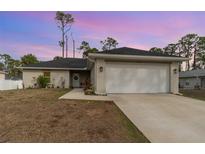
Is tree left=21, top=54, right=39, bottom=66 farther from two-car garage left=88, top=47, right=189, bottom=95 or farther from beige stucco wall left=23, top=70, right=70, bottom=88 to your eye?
two-car garage left=88, top=47, right=189, bottom=95

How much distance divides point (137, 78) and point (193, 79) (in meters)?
22.5

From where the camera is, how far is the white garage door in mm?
12008

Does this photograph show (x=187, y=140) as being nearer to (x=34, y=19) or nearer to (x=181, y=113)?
(x=181, y=113)

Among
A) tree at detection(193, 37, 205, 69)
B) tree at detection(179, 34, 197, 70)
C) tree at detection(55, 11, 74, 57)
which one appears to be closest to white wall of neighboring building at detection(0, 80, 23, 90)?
tree at detection(55, 11, 74, 57)

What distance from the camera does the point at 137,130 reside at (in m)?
4.65

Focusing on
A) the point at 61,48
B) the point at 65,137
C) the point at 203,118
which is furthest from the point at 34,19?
the point at 61,48

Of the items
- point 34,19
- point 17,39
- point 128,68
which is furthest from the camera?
point 17,39

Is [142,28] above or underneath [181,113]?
above

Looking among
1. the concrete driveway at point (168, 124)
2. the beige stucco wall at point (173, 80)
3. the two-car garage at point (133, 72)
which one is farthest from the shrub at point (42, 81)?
the concrete driveway at point (168, 124)

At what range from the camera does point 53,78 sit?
782 inches

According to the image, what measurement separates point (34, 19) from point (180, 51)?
3702 centimetres

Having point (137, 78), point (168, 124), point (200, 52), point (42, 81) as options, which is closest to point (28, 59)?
point (42, 81)

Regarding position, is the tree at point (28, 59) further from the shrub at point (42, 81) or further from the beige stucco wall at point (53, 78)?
the shrub at point (42, 81)

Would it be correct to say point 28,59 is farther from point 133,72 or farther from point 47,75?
point 133,72
